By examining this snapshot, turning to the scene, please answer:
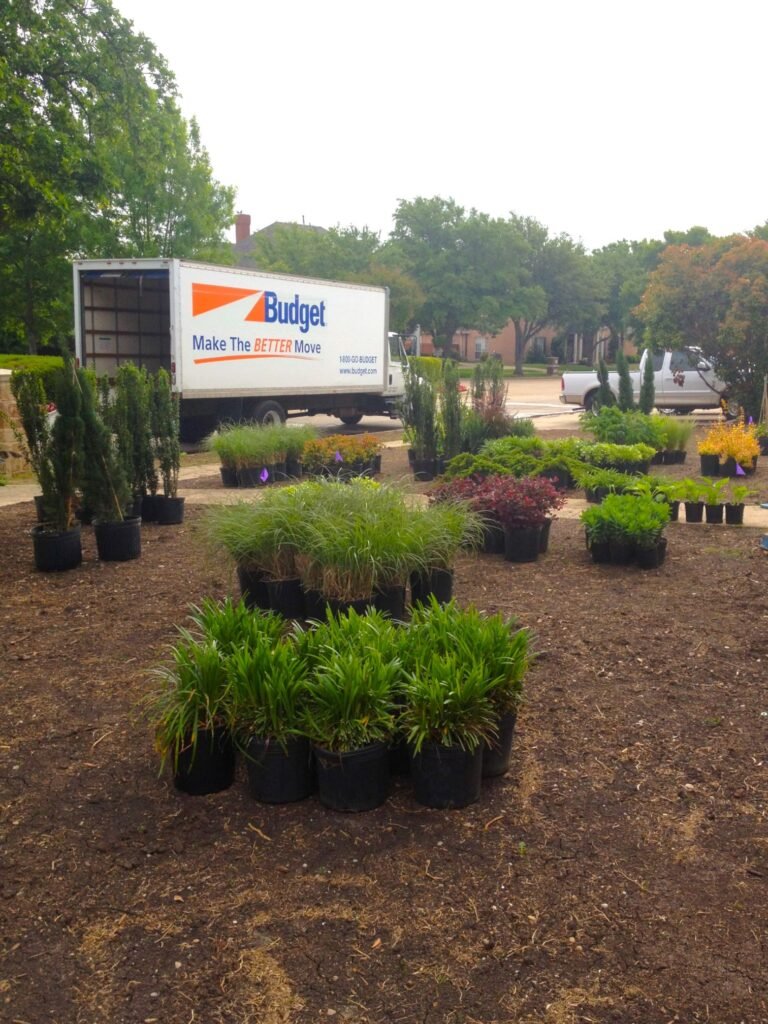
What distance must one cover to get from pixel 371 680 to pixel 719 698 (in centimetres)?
195

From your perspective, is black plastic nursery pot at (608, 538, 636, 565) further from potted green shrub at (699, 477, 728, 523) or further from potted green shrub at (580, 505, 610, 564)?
potted green shrub at (699, 477, 728, 523)

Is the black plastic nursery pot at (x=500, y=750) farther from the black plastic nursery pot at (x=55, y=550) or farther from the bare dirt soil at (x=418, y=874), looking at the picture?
the black plastic nursery pot at (x=55, y=550)

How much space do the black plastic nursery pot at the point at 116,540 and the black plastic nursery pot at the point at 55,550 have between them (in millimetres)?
241

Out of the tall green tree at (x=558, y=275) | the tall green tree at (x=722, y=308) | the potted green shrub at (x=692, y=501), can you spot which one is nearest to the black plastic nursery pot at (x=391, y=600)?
the potted green shrub at (x=692, y=501)

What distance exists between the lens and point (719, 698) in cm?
457

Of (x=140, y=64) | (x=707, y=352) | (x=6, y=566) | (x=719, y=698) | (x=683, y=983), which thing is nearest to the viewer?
(x=683, y=983)

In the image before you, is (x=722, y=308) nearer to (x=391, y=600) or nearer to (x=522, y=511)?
(x=522, y=511)

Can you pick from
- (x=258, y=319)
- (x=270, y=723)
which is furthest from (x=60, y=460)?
(x=258, y=319)

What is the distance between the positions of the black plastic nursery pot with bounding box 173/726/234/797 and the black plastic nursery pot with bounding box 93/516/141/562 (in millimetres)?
4166

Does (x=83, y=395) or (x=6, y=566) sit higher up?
(x=83, y=395)

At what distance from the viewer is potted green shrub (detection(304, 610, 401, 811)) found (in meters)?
3.49

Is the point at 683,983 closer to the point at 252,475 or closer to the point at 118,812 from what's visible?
the point at 118,812

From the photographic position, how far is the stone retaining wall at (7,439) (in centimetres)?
1330

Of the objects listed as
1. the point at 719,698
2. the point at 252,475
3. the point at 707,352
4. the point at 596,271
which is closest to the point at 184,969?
the point at 719,698
